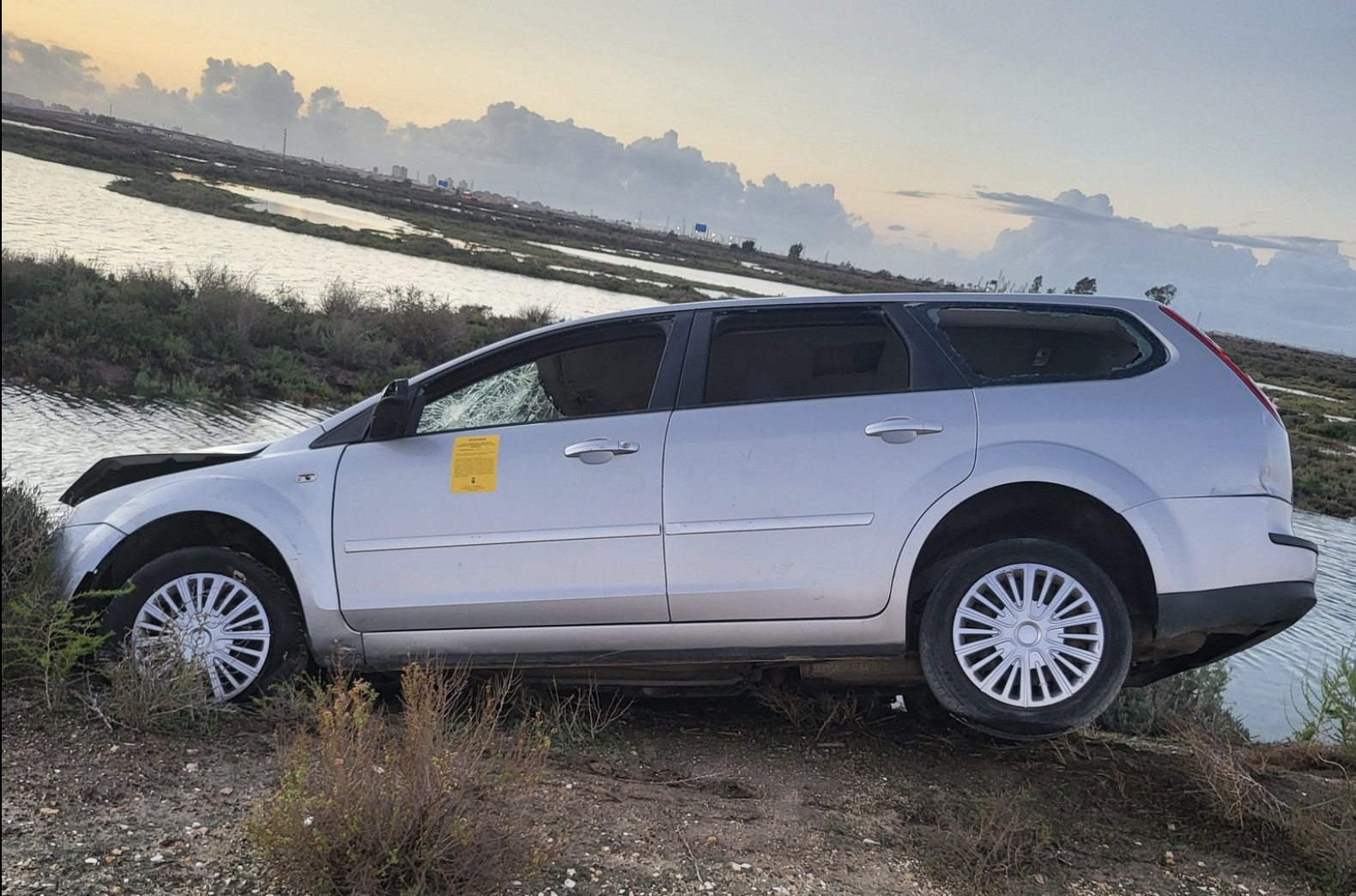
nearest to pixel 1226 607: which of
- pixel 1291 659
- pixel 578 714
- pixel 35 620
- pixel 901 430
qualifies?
pixel 901 430

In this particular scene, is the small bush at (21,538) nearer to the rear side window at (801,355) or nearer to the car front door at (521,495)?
the car front door at (521,495)

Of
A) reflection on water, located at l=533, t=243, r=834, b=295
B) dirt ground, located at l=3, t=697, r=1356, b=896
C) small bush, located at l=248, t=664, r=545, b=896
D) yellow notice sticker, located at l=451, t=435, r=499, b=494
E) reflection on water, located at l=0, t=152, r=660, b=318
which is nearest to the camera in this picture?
small bush, located at l=248, t=664, r=545, b=896

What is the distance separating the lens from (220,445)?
8.38 meters

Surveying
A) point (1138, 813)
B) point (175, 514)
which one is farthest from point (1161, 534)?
point (175, 514)

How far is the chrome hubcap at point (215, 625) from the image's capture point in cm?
416

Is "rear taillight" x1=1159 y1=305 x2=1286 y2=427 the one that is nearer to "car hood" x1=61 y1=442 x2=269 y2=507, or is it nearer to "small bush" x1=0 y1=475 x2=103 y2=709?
"car hood" x1=61 y1=442 x2=269 y2=507

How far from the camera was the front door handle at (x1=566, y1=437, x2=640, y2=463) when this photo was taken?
4.01 meters

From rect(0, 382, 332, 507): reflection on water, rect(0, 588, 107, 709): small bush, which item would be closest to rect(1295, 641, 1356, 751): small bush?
rect(0, 588, 107, 709): small bush

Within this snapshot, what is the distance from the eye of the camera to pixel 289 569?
4.27 m

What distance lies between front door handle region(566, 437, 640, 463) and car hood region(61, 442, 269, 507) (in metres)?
1.57

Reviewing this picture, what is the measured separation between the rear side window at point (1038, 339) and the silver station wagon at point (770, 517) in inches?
0.4

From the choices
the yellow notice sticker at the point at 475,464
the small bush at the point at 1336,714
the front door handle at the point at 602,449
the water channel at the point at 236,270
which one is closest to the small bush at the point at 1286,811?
the small bush at the point at 1336,714

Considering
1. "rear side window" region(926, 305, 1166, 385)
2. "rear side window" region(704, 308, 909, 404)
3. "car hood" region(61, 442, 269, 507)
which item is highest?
"rear side window" region(926, 305, 1166, 385)

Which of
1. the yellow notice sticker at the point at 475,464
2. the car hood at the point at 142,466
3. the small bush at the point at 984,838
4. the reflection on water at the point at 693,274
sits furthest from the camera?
the reflection on water at the point at 693,274
